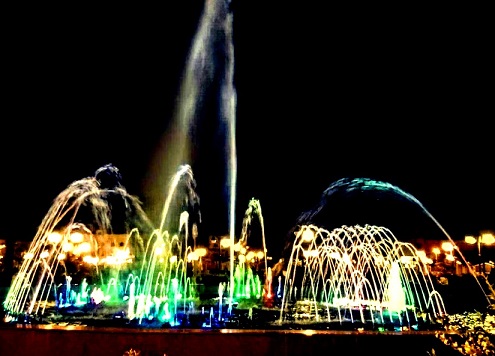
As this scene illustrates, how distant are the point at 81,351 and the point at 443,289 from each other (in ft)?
43.7

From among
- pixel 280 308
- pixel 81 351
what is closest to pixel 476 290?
pixel 280 308

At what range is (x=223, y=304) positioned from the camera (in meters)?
15.8

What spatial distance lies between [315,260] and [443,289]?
14.1m

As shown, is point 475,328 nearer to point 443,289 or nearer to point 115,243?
point 443,289

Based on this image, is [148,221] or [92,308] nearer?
Answer: [92,308]

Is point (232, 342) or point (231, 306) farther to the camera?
point (231, 306)

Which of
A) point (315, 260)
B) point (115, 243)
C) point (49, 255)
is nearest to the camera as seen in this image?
point (49, 255)

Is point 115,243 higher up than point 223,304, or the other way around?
point 115,243

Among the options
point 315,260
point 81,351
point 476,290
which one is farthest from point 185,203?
point 81,351

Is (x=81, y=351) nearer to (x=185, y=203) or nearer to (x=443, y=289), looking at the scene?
(x=443, y=289)

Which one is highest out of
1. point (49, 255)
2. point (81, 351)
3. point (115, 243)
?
point (115, 243)

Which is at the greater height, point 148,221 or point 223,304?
point 148,221

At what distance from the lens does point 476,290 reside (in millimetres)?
16078

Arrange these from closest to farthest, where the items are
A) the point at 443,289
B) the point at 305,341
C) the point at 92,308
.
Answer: the point at 305,341
the point at 92,308
the point at 443,289
